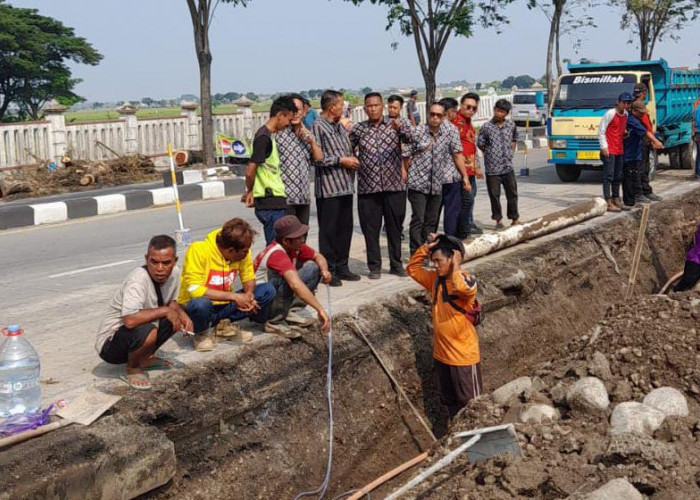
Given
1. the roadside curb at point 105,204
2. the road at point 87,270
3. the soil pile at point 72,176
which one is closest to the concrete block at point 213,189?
the roadside curb at point 105,204

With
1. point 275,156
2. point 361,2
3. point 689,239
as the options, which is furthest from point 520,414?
point 361,2

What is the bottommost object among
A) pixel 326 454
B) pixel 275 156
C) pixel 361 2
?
pixel 326 454

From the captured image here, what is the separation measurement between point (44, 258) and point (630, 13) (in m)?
31.5

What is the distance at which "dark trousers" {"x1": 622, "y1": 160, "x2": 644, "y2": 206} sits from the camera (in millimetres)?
12742

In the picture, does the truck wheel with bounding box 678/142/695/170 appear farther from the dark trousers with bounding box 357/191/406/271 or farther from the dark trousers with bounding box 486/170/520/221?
the dark trousers with bounding box 357/191/406/271

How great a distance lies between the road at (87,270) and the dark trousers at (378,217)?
0.87 feet

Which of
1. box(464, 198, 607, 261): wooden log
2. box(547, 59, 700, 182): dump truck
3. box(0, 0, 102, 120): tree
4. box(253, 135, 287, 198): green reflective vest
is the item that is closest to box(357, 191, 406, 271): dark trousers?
box(464, 198, 607, 261): wooden log

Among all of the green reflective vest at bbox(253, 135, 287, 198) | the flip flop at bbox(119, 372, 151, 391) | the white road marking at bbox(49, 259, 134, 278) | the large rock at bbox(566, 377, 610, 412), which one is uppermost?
the green reflective vest at bbox(253, 135, 287, 198)

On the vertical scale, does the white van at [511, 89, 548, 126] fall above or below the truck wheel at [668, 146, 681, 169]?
above

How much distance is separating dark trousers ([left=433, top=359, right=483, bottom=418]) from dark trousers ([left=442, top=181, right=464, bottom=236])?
8.98 ft

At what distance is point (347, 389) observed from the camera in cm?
693

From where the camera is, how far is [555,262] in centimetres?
1009

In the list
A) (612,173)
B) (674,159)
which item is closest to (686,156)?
(674,159)

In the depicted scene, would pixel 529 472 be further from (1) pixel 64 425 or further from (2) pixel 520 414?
(1) pixel 64 425
